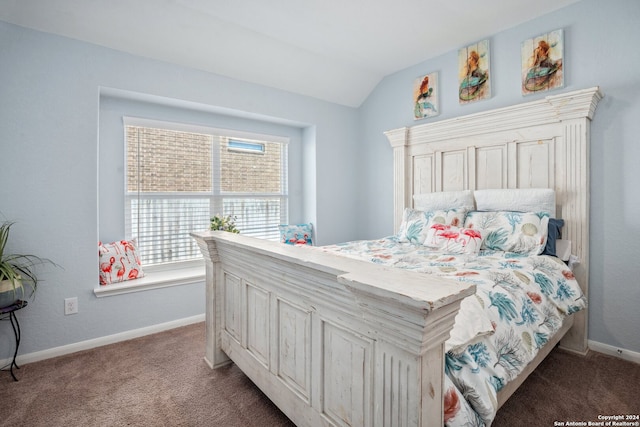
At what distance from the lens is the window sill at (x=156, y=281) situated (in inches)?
100

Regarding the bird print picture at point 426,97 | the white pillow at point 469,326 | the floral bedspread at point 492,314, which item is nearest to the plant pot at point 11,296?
the floral bedspread at point 492,314

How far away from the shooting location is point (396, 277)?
3.08ft

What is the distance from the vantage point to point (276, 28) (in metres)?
2.80

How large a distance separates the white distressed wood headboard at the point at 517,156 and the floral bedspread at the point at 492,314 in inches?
19.4

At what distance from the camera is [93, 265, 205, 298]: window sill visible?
100 inches

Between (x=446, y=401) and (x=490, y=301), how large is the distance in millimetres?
569

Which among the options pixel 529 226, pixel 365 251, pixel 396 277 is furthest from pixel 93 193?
pixel 529 226

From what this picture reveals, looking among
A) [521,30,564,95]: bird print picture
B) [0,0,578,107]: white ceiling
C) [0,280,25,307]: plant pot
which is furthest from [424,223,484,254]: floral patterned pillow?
[0,280,25,307]: plant pot

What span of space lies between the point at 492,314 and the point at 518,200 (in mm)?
1621

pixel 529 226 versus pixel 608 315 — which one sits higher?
pixel 529 226

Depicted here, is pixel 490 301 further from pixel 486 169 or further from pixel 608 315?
pixel 486 169

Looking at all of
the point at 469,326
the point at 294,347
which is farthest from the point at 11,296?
the point at 469,326

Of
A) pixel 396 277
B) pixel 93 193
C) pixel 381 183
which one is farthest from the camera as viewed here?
pixel 381 183

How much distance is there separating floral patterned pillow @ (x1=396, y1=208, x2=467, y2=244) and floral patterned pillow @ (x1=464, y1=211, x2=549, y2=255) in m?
0.18
